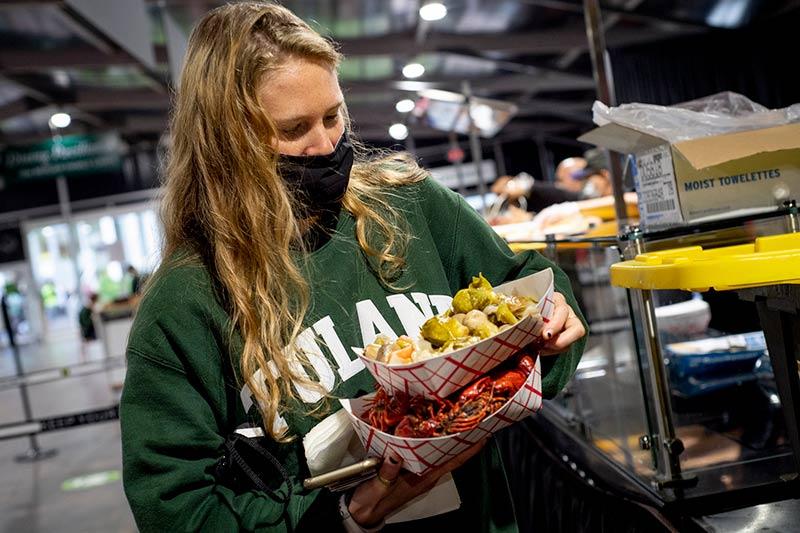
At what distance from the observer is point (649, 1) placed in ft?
30.8

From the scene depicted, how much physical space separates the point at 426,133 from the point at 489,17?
39.3 ft

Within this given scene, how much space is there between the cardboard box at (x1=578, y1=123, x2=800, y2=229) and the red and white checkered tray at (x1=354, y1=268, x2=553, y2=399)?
63 cm

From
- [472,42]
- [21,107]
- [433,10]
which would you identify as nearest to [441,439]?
[433,10]

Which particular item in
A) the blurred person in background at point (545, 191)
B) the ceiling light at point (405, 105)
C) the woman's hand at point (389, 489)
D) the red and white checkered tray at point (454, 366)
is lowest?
the woman's hand at point (389, 489)

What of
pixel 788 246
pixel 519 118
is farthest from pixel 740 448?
pixel 519 118

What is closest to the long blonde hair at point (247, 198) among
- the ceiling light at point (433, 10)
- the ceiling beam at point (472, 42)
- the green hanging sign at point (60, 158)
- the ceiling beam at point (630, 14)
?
the ceiling light at point (433, 10)

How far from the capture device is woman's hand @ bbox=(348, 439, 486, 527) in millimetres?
1144

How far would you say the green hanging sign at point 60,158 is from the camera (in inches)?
468

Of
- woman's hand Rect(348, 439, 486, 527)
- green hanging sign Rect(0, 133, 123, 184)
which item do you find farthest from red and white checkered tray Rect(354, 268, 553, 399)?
green hanging sign Rect(0, 133, 123, 184)

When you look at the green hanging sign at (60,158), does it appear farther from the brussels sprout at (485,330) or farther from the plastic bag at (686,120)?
the brussels sprout at (485,330)

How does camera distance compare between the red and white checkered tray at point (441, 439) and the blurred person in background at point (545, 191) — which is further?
the blurred person in background at point (545, 191)

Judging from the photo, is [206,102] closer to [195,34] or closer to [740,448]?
[195,34]

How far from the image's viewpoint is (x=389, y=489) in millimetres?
1164

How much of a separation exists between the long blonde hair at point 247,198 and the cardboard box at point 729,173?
24.6 inches
